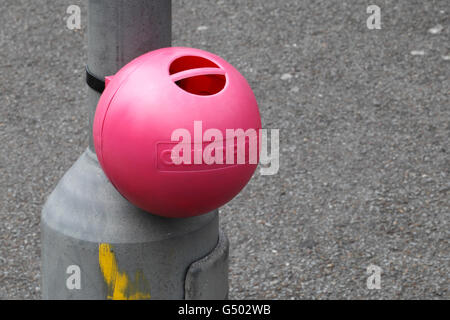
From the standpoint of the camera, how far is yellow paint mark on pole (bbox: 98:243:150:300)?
2.64 meters

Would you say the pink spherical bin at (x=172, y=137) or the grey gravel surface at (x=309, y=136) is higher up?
the pink spherical bin at (x=172, y=137)

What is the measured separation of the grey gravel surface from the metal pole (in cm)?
146

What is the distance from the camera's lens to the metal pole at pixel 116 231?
262cm

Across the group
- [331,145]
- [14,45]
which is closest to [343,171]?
[331,145]

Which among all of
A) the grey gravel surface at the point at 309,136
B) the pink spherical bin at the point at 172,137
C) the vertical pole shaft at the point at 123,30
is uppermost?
the vertical pole shaft at the point at 123,30

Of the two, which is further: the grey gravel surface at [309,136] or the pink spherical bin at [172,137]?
the grey gravel surface at [309,136]

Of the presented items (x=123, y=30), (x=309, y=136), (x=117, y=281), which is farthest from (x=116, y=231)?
(x=309, y=136)

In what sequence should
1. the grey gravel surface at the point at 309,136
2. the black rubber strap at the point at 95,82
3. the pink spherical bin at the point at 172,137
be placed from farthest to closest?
the grey gravel surface at the point at 309,136 < the black rubber strap at the point at 95,82 < the pink spherical bin at the point at 172,137

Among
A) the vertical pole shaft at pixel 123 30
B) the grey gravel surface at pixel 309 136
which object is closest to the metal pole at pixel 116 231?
the vertical pole shaft at pixel 123 30

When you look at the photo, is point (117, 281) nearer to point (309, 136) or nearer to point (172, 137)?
point (172, 137)

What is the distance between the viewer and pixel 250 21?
22.5 feet

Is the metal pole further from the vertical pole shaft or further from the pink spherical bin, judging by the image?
the pink spherical bin

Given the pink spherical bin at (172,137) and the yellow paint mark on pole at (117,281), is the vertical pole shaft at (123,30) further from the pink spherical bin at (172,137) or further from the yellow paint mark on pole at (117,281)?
the yellow paint mark on pole at (117,281)

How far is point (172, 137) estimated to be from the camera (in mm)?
2305
